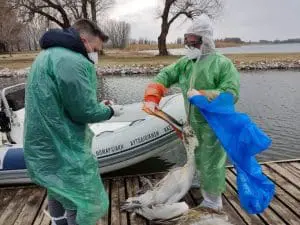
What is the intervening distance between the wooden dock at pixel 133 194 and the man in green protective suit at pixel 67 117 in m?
1.12

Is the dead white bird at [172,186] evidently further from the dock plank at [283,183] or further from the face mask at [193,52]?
the dock plank at [283,183]

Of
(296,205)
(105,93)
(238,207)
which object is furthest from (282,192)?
(105,93)

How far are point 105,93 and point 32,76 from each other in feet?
34.9

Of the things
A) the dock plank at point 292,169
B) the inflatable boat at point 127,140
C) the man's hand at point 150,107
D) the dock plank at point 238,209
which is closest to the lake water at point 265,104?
the inflatable boat at point 127,140

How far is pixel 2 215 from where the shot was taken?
10.8 ft

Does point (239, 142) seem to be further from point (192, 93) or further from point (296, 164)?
point (296, 164)

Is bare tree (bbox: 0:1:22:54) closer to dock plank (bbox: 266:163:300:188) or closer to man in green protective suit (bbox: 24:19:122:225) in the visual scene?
dock plank (bbox: 266:163:300:188)

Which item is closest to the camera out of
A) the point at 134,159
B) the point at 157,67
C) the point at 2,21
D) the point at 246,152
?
the point at 246,152

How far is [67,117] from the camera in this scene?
201cm

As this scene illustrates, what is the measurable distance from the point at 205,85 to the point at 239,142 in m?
0.52

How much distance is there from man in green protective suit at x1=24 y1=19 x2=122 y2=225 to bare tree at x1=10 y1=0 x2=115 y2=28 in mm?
21961

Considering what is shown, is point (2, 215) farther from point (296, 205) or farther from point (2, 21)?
point (2, 21)

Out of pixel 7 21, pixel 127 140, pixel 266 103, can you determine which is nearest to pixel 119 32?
pixel 7 21

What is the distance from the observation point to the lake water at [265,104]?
6.08 meters
